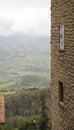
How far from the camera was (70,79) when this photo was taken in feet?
28.4

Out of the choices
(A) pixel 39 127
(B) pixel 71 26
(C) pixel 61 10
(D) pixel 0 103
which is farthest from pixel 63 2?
(A) pixel 39 127

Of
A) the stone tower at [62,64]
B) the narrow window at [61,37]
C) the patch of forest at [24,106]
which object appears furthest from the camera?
the patch of forest at [24,106]

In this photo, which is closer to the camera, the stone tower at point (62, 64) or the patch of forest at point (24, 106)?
the stone tower at point (62, 64)

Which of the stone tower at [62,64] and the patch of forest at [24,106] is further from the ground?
the stone tower at [62,64]

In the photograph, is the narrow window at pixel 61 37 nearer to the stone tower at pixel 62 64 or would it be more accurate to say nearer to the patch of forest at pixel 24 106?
the stone tower at pixel 62 64

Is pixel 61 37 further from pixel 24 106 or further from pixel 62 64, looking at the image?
pixel 24 106

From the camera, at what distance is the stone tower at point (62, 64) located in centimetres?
856

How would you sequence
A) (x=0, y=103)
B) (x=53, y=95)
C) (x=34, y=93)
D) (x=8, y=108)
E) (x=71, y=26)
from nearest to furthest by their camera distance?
1. (x=71, y=26)
2. (x=53, y=95)
3. (x=0, y=103)
4. (x=8, y=108)
5. (x=34, y=93)

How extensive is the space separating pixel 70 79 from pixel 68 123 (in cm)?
106

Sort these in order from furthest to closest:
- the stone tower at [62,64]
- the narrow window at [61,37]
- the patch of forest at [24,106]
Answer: the patch of forest at [24,106] → the narrow window at [61,37] → the stone tower at [62,64]

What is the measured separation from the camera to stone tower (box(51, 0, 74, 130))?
28.1 ft

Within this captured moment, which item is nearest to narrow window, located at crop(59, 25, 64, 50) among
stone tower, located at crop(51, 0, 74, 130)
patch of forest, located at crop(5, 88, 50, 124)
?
stone tower, located at crop(51, 0, 74, 130)

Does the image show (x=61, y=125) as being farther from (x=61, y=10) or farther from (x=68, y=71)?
(x=61, y=10)

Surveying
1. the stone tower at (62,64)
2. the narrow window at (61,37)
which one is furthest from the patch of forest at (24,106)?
the narrow window at (61,37)
